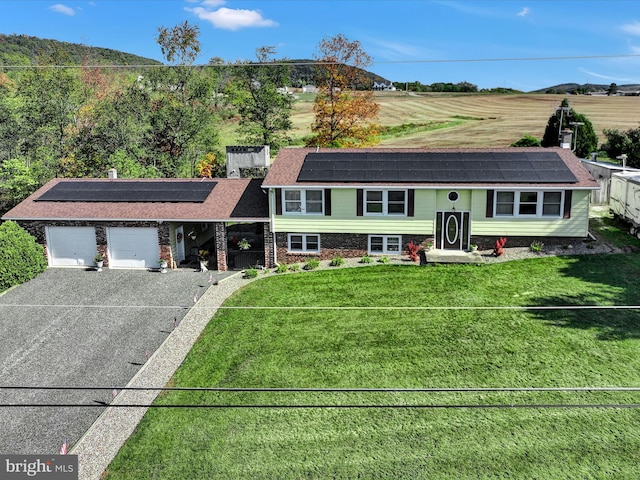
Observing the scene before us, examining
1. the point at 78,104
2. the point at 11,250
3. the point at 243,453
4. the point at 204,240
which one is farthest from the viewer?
the point at 78,104

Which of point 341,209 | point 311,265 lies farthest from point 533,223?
point 311,265

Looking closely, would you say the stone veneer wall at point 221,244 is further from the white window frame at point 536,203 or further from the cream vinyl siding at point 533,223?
the white window frame at point 536,203

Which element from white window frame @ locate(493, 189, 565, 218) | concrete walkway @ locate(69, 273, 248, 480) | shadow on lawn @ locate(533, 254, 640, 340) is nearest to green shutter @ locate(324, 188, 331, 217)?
concrete walkway @ locate(69, 273, 248, 480)

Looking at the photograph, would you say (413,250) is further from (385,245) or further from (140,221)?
(140,221)

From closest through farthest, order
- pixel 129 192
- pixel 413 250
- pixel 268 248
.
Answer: pixel 413 250 < pixel 268 248 < pixel 129 192

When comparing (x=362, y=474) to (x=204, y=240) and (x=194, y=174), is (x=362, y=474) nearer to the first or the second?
(x=204, y=240)

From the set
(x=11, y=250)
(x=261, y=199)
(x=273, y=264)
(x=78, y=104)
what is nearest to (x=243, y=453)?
(x=273, y=264)

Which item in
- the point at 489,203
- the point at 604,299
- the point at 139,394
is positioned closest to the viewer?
the point at 139,394
